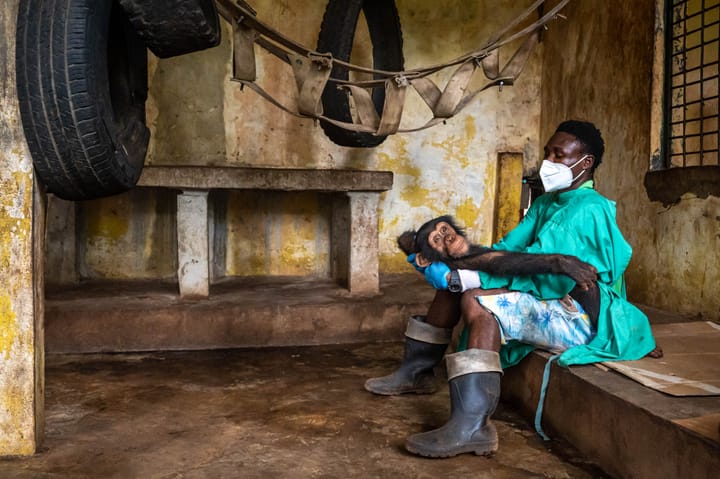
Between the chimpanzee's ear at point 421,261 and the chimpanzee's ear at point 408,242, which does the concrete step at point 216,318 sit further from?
the chimpanzee's ear at point 421,261

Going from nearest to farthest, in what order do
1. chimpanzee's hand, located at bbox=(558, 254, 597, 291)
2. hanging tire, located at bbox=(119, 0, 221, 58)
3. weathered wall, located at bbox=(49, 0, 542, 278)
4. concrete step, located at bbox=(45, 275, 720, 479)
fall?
concrete step, located at bbox=(45, 275, 720, 479), chimpanzee's hand, located at bbox=(558, 254, 597, 291), hanging tire, located at bbox=(119, 0, 221, 58), weathered wall, located at bbox=(49, 0, 542, 278)

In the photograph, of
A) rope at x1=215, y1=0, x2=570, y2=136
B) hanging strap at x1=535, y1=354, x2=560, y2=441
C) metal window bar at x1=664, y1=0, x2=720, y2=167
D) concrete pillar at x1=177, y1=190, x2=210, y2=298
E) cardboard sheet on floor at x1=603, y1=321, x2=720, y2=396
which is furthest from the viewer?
concrete pillar at x1=177, y1=190, x2=210, y2=298

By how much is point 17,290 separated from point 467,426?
5.50ft

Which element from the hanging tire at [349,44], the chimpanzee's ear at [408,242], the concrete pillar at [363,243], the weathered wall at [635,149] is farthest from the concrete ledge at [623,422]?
the hanging tire at [349,44]

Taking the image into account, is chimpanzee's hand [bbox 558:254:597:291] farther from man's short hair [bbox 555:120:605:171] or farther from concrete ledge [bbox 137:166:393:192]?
concrete ledge [bbox 137:166:393:192]

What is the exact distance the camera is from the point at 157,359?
373 cm

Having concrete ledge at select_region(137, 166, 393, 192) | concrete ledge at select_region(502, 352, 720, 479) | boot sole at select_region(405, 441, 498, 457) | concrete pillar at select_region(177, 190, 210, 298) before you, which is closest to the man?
boot sole at select_region(405, 441, 498, 457)

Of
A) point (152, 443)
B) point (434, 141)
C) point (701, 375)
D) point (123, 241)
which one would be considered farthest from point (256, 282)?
point (701, 375)

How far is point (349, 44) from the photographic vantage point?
4.61m

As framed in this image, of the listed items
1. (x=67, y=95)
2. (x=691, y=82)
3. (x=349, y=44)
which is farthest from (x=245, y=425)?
(x=691, y=82)

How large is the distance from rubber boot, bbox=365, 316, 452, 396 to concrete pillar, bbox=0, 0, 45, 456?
4.83ft

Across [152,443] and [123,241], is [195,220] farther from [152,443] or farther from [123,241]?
[152,443]

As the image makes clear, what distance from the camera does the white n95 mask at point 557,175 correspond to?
2.57m

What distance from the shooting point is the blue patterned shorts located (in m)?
2.45
